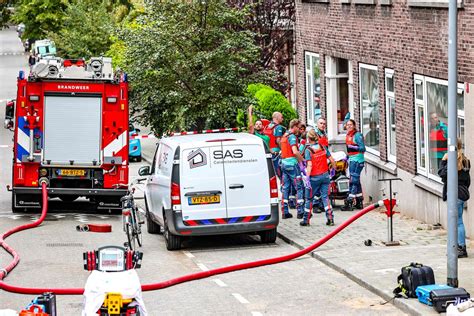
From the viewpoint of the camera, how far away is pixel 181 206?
63.9ft

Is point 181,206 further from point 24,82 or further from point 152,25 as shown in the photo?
point 152,25

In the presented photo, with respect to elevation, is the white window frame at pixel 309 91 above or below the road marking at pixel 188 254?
above

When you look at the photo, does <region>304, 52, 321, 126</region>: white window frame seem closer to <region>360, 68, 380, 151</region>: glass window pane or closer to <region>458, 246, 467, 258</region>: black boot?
<region>360, 68, 380, 151</region>: glass window pane

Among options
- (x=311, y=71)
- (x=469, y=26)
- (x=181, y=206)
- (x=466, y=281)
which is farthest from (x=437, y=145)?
(x=311, y=71)

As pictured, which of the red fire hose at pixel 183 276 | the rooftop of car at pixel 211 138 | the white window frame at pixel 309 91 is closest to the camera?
the red fire hose at pixel 183 276

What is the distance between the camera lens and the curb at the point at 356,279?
46.2ft

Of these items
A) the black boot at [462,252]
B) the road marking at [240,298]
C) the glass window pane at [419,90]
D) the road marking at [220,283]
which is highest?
the glass window pane at [419,90]

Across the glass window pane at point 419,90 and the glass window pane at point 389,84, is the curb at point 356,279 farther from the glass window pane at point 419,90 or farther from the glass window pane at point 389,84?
the glass window pane at point 389,84

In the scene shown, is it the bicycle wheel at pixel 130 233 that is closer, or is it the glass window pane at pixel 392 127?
the bicycle wheel at pixel 130 233

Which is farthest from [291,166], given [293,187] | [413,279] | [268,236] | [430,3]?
[413,279]

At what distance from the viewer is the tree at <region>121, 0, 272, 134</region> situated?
28172 mm

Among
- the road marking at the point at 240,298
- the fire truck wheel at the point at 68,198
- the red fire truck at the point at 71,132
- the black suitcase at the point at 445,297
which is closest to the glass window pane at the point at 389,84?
the red fire truck at the point at 71,132

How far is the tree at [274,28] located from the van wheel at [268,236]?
53.5ft

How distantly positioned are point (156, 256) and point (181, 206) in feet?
2.99
